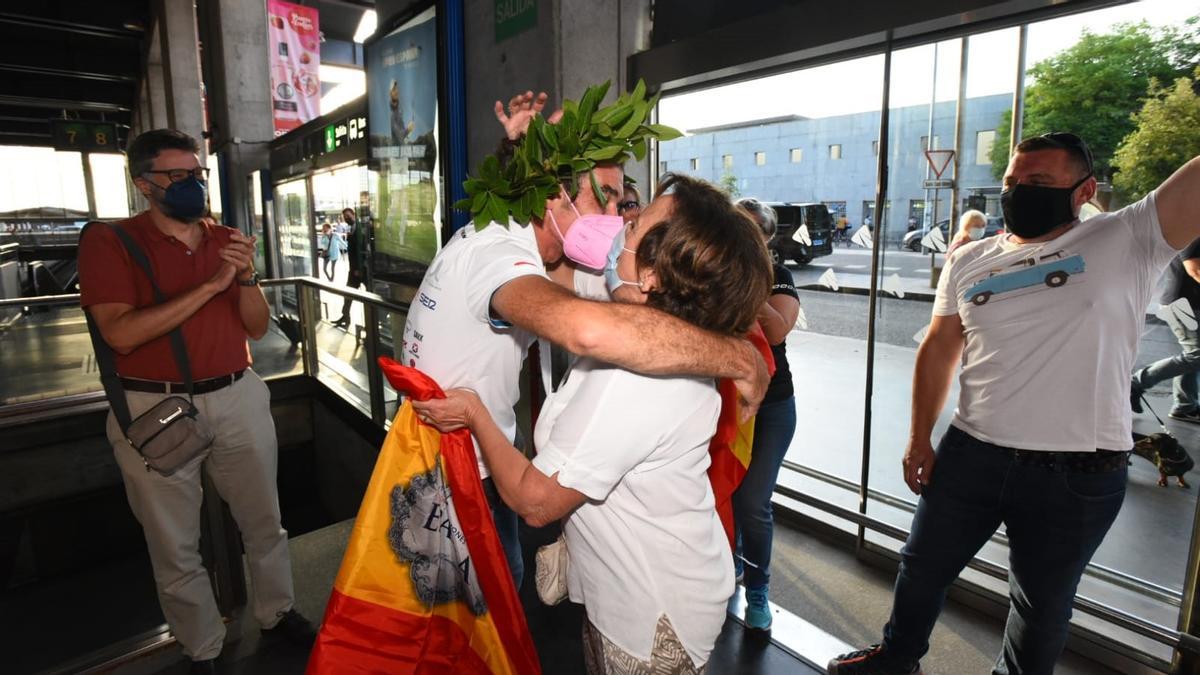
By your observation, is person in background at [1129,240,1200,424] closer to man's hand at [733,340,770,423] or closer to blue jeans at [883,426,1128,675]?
blue jeans at [883,426,1128,675]

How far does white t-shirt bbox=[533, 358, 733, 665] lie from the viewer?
1.10 m

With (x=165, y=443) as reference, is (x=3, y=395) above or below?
below

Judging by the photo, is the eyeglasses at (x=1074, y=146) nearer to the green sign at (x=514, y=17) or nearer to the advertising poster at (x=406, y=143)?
the green sign at (x=514, y=17)

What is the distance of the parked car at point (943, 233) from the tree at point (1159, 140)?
451mm

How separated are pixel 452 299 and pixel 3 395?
4.88 m

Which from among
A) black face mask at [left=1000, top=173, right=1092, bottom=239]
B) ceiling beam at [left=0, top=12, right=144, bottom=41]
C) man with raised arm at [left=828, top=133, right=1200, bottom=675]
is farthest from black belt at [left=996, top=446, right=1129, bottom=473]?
ceiling beam at [left=0, top=12, right=144, bottom=41]

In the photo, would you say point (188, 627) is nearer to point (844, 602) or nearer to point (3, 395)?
point (844, 602)

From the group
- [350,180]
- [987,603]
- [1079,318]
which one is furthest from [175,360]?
[350,180]

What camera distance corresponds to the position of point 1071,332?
1.81m

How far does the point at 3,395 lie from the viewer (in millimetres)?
4473

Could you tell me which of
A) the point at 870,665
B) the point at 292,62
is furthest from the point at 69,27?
the point at 870,665

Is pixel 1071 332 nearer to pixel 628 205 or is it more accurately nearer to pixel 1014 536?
pixel 1014 536

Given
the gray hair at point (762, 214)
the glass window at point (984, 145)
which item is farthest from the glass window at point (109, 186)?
the glass window at point (984, 145)

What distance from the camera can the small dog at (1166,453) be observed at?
292cm
